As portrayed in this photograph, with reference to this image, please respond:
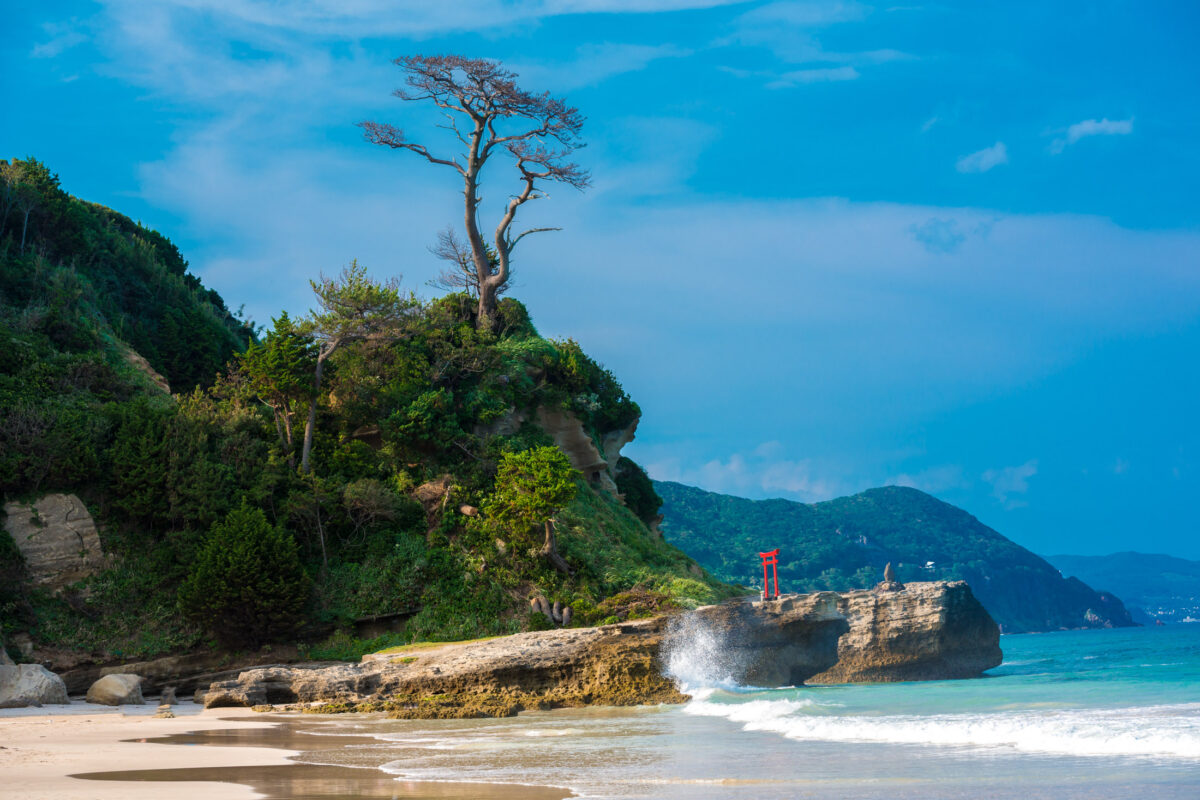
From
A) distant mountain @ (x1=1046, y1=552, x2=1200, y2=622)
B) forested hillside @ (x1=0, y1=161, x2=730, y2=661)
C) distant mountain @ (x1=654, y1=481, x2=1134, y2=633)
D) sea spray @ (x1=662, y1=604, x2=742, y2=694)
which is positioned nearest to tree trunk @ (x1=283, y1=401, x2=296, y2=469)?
forested hillside @ (x1=0, y1=161, x2=730, y2=661)

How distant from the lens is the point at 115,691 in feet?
67.1

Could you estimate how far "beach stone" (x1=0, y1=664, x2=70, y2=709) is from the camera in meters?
18.6

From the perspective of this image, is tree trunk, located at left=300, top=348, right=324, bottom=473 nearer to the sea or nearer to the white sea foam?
the sea

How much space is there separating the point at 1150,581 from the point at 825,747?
155 m

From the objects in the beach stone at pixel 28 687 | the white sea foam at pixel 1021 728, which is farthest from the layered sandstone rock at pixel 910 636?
the beach stone at pixel 28 687

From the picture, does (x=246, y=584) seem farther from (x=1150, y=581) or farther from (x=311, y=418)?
(x=1150, y=581)

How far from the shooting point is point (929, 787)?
29.5 ft

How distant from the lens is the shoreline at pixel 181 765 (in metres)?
9.10

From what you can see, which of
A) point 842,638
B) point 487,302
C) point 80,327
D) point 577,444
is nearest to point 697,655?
point 842,638

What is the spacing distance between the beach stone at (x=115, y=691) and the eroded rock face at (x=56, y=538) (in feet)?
15.9

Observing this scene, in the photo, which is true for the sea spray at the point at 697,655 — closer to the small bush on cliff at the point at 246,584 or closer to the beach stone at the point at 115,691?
the small bush on cliff at the point at 246,584

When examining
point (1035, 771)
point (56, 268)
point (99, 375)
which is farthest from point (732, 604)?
point (56, 268)

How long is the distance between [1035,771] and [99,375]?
93.1 feet

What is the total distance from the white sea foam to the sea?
0.03 metres
